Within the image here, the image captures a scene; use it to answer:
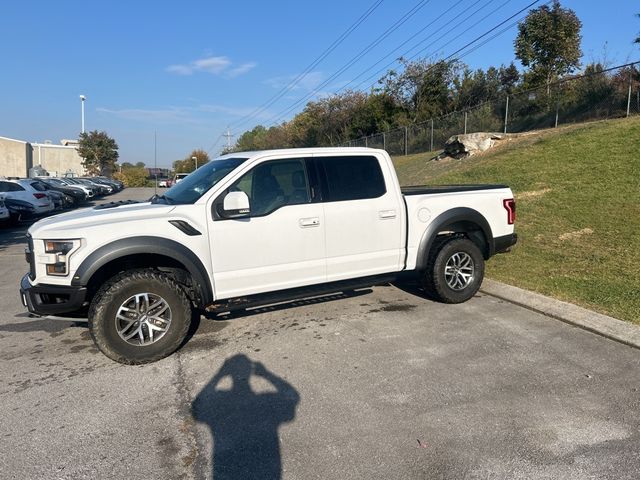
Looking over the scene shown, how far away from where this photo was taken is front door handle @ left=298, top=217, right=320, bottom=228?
499 cm

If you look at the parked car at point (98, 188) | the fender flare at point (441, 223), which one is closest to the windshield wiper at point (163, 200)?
the fender flare at point (441, 223)

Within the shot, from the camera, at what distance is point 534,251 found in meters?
8.12

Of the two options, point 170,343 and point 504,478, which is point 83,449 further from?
point 504,478

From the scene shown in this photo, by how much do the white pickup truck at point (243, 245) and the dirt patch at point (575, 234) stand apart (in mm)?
3148

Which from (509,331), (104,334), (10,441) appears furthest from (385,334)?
(10,441)

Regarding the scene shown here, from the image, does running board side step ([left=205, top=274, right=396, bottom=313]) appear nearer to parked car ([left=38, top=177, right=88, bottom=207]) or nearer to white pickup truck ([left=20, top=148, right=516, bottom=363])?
white pickup truck ([left=20, top=148, right=516, bottom=363])

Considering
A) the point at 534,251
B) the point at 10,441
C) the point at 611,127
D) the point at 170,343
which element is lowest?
the point at 10,441

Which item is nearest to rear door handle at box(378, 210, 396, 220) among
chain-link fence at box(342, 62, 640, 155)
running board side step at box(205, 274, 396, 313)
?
running board side step at box(205, 274, 396, 313)

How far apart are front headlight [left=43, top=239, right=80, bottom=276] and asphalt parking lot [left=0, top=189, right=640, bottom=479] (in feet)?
3.11

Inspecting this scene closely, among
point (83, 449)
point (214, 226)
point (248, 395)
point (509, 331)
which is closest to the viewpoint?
point (83, 449)

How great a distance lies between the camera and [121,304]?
434cm

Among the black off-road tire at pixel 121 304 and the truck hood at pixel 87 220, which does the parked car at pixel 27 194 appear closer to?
the truck hood at pixel 87 220

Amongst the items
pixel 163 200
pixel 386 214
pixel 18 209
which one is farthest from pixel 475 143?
pixel 18 209

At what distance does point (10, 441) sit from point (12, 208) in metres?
16.7
